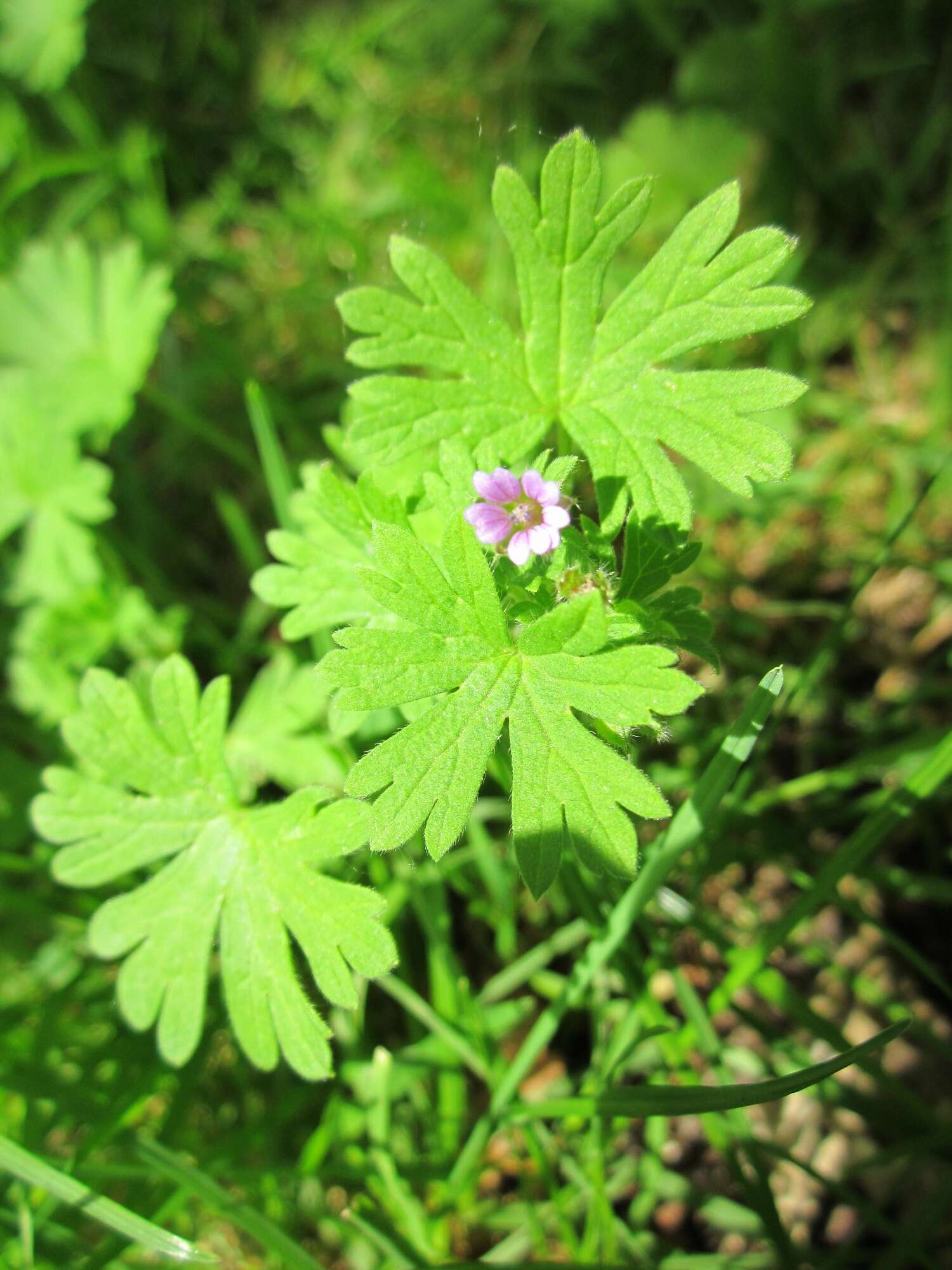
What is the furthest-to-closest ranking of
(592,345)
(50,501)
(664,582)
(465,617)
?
(50,501) < (592,345) < (664,582) < (465,617)

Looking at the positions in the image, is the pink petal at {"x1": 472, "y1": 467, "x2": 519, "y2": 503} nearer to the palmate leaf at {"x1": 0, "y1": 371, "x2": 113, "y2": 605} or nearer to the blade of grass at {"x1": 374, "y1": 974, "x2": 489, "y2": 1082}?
the blade of grass at {"x1": 374, "y1": 974, "x2": 489, "y2": 1082}

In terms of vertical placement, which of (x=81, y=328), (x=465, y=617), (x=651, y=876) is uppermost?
(x=81, y=328)

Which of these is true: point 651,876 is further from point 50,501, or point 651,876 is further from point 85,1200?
point 50,501

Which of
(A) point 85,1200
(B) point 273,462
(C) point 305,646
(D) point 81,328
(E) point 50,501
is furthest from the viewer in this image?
(D) point 81,328

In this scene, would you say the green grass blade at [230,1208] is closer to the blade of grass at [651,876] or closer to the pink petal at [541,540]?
the blade of grass at [651,876]

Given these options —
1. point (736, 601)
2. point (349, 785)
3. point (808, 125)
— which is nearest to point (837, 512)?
point (736, 601)

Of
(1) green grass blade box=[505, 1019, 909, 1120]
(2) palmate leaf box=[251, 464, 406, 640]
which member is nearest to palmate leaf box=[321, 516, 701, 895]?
(2) palmate leaf box=[251, 464, 406, 640]

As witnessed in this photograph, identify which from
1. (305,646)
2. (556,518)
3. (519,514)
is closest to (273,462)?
(305,646)

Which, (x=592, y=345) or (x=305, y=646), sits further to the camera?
(x=305, y=646)
